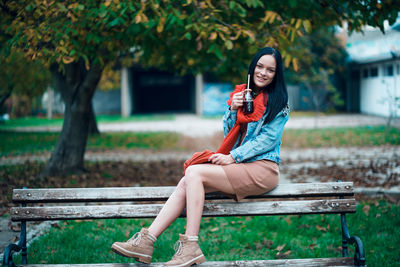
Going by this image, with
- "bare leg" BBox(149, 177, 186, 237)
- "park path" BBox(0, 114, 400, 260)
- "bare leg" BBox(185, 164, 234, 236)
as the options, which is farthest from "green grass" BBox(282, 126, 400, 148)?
"bare leg" BBox(149, 177, 186, 237)

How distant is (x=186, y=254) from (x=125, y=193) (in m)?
0.66

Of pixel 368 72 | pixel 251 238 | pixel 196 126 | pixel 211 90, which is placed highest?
pixel 368 72

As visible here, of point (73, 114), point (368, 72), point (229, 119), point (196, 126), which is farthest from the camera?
point (368, 72)

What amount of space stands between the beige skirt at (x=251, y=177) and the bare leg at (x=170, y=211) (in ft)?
1.20

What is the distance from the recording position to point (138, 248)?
275cm

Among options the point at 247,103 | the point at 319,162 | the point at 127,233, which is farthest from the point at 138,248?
the point at 319,162

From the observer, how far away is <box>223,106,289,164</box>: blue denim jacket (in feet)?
10.1

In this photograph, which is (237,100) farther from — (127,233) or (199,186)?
(127,233)

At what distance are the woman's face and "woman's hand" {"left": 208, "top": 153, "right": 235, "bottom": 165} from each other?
65cm

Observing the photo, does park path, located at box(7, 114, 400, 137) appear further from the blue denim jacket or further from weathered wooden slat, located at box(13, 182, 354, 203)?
weathered wooden slat, located at box(13, 182, 354, 203)

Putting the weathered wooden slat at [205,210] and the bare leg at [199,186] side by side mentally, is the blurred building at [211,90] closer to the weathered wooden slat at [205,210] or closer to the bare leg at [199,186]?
the weathered wooden slat at [205,210]

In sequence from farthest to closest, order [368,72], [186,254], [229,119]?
[368,72] < [229,119] < [186,254]

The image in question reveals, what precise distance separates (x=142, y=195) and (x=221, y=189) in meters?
0.58

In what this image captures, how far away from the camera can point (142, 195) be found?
3043 millimetres
